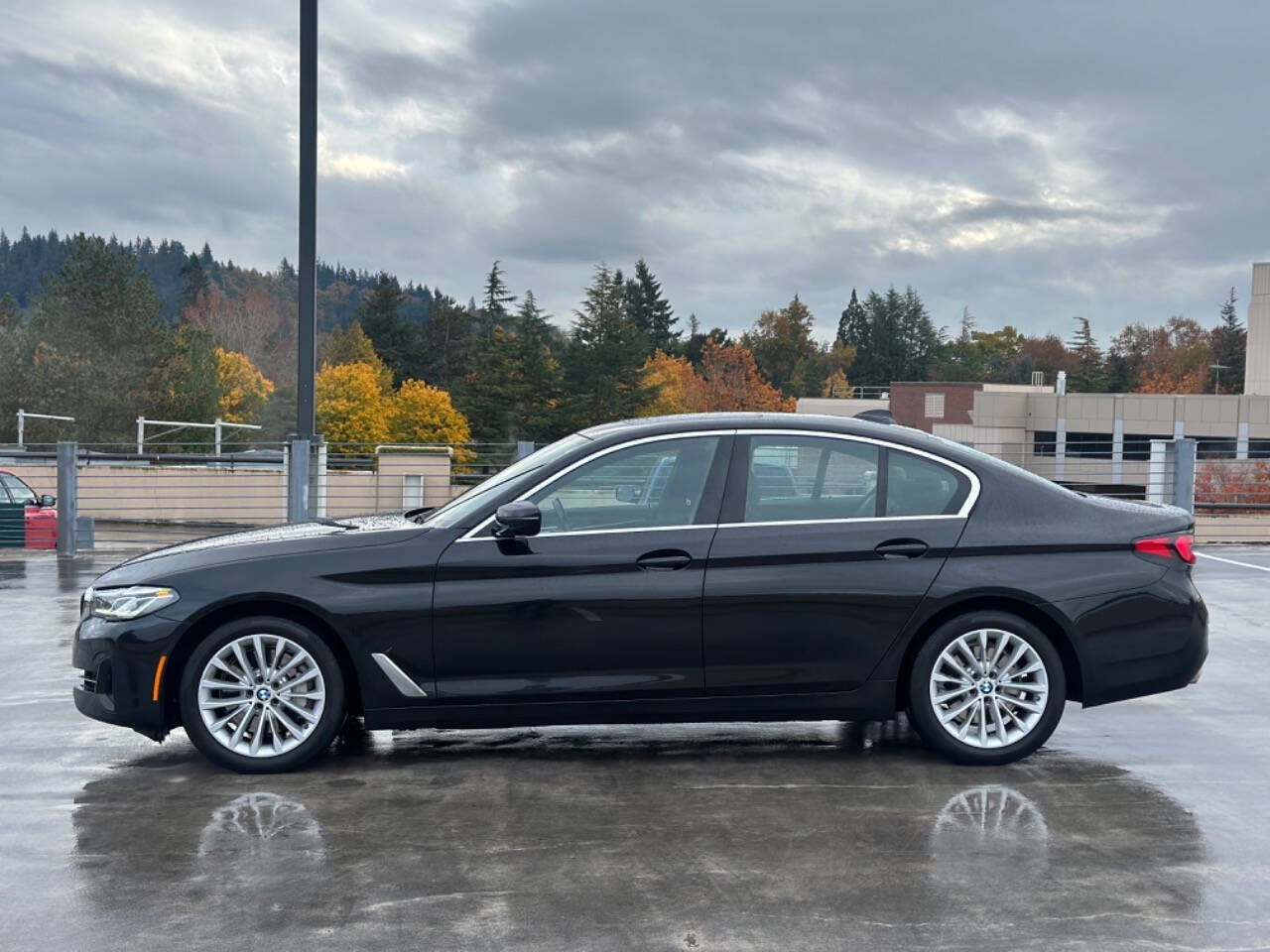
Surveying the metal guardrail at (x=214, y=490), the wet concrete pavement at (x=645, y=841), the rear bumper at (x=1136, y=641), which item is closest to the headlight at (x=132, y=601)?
the wet concrete pavement at (x=645, y=841)

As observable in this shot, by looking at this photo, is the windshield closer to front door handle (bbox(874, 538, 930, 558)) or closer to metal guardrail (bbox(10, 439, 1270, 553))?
front door handle (bbox(874, 538, 930, 558))

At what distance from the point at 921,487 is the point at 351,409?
67740 millimetres

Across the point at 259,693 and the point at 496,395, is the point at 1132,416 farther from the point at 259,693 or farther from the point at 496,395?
the point at 259,693

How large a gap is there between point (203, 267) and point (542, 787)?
6326 inches

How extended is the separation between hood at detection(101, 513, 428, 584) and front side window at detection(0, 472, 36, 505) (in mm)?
16832

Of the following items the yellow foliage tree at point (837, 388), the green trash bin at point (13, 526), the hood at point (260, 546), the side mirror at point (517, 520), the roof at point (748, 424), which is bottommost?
the green trash bin at point (13, 526)

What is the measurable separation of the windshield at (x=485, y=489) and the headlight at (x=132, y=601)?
119 cm

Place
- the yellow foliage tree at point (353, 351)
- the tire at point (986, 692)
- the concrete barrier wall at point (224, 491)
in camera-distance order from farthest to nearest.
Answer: the yellow foliage tree at point (353, 351) → the concrete barrier wall at point (224, 491) → the tire at point (986, 692)

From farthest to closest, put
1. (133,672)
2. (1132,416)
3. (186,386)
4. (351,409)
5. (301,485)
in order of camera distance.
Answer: (351,409) < (186,386) < (1132,416) < (301,485) < (133,672)

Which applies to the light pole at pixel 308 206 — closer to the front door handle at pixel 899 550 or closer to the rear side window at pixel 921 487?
the rear side window at pixel 921 487

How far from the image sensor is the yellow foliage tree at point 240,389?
92.2 m

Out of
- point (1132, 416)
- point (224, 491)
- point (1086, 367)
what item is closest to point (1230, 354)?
point (1086, 367)

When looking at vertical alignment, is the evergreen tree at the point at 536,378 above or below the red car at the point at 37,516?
above

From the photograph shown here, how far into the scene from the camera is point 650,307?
4833 inches
